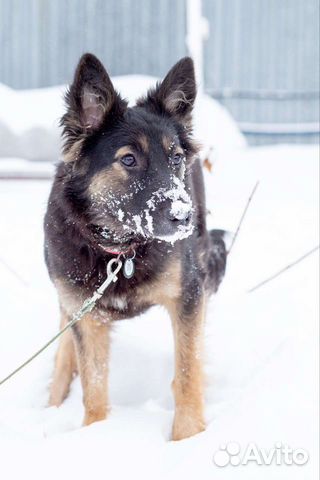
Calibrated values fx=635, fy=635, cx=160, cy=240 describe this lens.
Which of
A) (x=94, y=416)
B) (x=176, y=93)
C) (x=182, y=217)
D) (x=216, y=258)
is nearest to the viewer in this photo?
(x=182, y=217)

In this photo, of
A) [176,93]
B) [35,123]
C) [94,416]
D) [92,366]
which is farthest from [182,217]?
[35,123]

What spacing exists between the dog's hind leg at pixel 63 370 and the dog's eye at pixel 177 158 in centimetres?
127

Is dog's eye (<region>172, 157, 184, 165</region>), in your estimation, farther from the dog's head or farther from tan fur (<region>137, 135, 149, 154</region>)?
tan fur (<region>137, 135, 149, 154</region>)

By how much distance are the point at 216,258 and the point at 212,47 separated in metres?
9.15

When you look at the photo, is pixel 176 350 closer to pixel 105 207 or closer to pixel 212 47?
pixel 105 207

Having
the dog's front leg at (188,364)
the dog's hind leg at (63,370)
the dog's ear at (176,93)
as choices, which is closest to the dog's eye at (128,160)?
the dog's ear at (176,93)

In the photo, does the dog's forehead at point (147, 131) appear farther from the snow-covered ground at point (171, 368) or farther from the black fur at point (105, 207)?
the snow-covered ground at point (171, 368)

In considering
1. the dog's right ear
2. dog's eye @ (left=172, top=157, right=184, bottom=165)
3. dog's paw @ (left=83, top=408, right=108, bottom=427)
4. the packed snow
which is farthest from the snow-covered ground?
the dog's right ear

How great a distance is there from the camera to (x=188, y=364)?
3365 millimetres

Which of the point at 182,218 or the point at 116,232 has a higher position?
the point at 182,218

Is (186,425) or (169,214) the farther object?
(186,425)

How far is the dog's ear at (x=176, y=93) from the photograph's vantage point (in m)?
3.56

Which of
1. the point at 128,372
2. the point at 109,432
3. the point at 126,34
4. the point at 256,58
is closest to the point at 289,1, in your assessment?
the point at 256,58

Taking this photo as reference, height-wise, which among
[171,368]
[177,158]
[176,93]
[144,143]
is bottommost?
[171,368]
